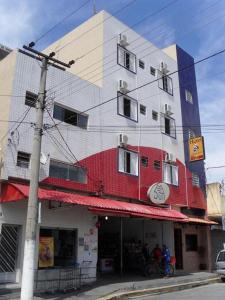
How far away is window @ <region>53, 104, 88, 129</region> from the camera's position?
19.4 meters

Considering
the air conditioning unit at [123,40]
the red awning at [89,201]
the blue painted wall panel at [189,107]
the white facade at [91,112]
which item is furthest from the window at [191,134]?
the air conditioning unit at [123,40]

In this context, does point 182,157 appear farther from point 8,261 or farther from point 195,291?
point 8,261

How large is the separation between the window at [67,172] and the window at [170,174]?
750 centimetres

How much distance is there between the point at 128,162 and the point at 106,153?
2.08m

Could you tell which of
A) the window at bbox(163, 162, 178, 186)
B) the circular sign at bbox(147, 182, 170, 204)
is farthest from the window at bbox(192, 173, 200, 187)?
the circular sign at bbox(147, 182, 170, 204)

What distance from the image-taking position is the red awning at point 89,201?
15258 mm

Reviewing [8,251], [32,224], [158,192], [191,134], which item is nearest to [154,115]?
[191,134]

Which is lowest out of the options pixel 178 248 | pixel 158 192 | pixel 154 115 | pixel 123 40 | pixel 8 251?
pixel 8 251

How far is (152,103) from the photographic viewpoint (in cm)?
2602

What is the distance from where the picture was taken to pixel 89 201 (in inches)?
678

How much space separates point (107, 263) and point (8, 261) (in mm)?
8334

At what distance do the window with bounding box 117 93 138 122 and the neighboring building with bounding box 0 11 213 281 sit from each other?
8 centimetres

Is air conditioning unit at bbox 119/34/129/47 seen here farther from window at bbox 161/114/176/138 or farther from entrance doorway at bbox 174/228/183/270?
entrance doorway at bbox 174/228/183/270

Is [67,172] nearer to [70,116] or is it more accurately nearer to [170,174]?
[70,116]
